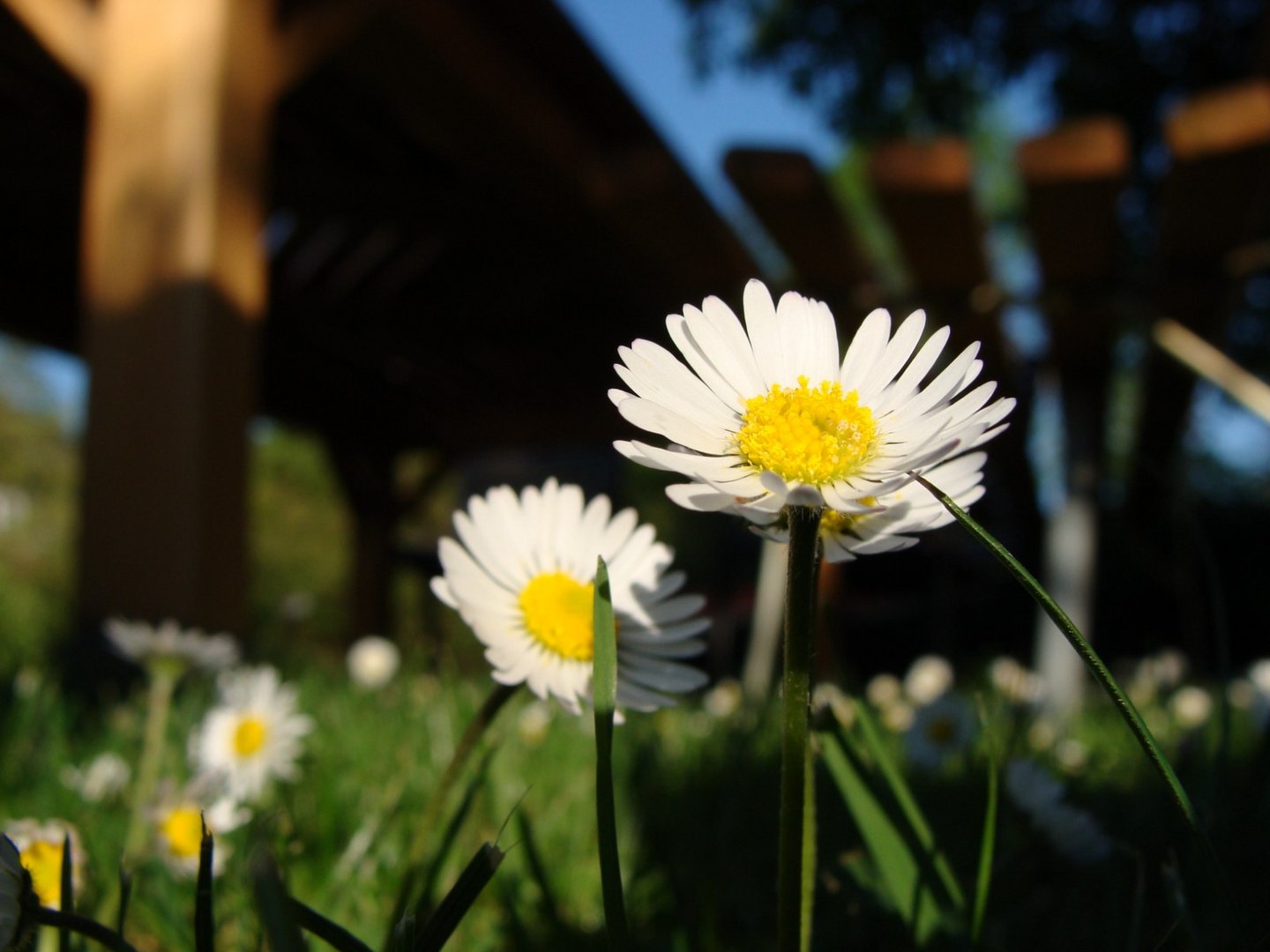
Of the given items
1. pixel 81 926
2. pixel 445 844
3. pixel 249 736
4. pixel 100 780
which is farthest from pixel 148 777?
pixel 81 926

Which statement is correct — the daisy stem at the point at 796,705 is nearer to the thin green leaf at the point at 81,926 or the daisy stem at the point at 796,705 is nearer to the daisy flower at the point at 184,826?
the thin green leaf at the point at 81,926

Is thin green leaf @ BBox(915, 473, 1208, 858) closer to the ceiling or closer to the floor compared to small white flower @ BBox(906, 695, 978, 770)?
closer to the floor

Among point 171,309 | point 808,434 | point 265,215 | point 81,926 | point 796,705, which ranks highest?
point 265,215

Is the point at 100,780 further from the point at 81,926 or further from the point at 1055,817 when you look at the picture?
the point at 1055,817

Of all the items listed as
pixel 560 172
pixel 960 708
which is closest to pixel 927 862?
pixel 960 708

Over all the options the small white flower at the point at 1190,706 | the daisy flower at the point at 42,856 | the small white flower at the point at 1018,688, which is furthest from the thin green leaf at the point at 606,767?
the small white flower at the point at 1190,706

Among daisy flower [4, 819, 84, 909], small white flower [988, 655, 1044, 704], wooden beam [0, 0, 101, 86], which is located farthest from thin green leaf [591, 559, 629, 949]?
wooden beam [0, 0, 101, 86]

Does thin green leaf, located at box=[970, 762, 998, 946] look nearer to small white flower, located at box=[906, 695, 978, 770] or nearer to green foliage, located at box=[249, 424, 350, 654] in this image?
small white flower, located at box=[906, 695, 978, 770]
